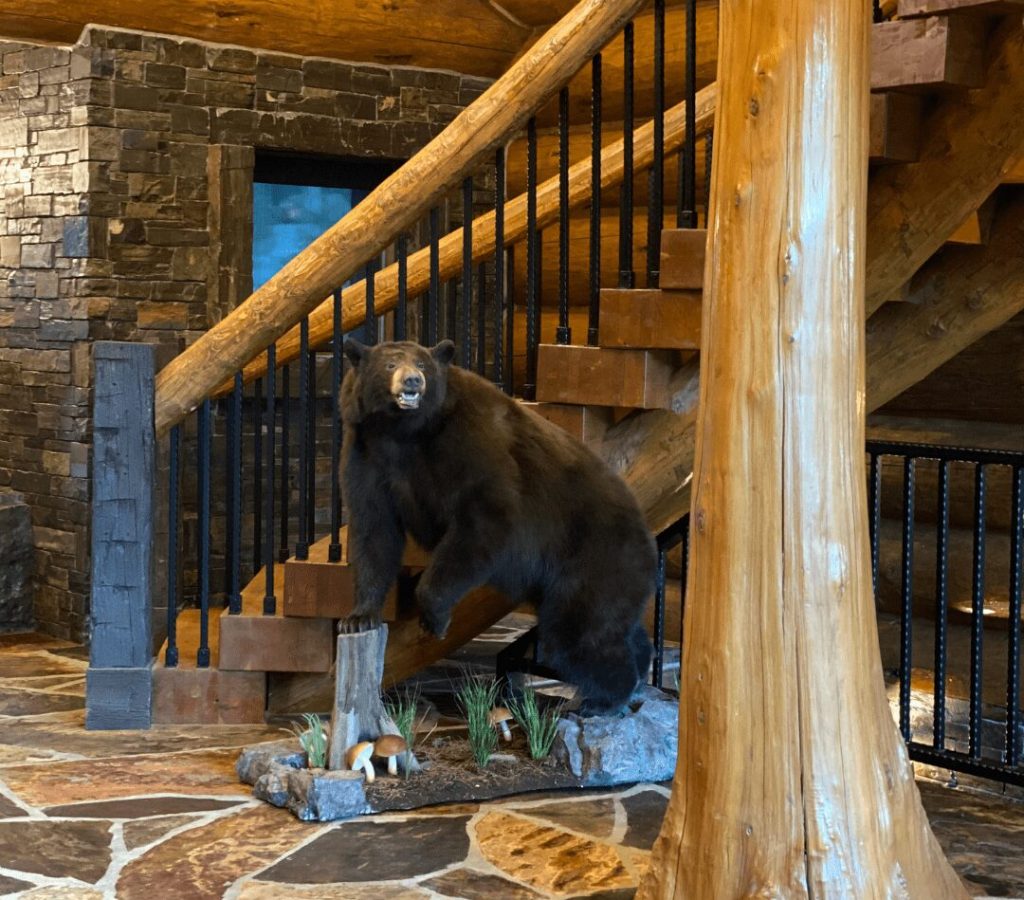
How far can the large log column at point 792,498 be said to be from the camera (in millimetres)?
3055

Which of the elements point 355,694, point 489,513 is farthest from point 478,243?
point 355,694

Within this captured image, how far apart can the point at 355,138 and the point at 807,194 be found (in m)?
5.39

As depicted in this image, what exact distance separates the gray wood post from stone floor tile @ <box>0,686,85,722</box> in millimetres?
457

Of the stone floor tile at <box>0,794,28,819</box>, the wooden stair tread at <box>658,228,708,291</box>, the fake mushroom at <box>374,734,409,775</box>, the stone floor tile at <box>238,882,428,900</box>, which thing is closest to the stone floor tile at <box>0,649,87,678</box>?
the stone floor tile at <box>0,794,28,819</box>

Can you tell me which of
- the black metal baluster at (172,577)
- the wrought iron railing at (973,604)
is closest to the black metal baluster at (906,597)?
the wrought iron railing at (973,604)

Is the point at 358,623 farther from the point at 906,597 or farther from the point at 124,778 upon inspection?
the point at 906,597

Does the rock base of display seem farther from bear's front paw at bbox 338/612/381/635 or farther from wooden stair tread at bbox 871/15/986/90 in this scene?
wooden stair tread at bbox 871/15/986/90

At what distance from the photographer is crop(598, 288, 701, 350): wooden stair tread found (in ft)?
15.3

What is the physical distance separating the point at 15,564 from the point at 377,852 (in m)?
4.47

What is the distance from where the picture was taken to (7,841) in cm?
409

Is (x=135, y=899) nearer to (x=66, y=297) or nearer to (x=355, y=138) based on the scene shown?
(x=66, y=297)

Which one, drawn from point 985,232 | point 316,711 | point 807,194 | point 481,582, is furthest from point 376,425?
point 985,232

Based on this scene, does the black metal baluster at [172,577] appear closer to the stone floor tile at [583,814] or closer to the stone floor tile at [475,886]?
the stone floor tile at [583,814]

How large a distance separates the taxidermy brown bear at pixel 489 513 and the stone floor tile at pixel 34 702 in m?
1.66
